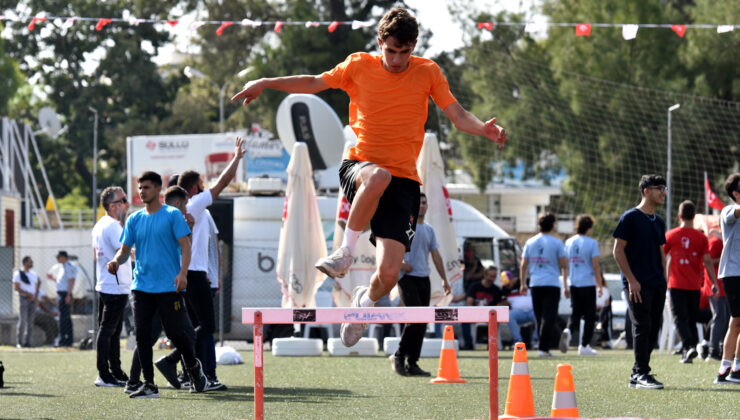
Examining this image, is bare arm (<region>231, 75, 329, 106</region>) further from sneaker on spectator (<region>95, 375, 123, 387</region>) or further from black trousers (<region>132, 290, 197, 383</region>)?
sneaker on spectator (<region>95, 375, 123, 387</region>)

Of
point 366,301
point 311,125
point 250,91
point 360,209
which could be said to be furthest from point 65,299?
point 360,209

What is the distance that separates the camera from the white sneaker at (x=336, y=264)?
6871 millimetres

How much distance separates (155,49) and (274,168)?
17.7m

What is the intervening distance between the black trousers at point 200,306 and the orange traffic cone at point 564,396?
3.74m

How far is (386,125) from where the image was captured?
22.6 ft

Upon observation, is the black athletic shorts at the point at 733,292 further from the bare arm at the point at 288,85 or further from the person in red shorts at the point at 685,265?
the bare arm at the point at 288,85

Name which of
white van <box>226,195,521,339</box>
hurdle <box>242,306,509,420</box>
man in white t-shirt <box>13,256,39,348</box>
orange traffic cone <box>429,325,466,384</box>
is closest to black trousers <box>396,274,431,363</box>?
orange traffic cone <box>429,325,466,384</box>

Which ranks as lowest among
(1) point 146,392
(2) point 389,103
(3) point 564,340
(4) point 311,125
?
(3) point 564,340

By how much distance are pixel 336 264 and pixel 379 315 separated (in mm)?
725

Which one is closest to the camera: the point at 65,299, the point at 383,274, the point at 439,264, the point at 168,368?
the point at 383,274

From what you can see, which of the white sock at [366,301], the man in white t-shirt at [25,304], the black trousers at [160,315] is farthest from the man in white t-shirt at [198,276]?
the man in white t-shirt at [25,304]

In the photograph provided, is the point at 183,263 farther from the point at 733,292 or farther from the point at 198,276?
the point at 733,292

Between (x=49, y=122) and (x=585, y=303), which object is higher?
(x=49, y=122)

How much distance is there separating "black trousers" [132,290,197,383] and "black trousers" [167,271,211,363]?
29.0 inches
